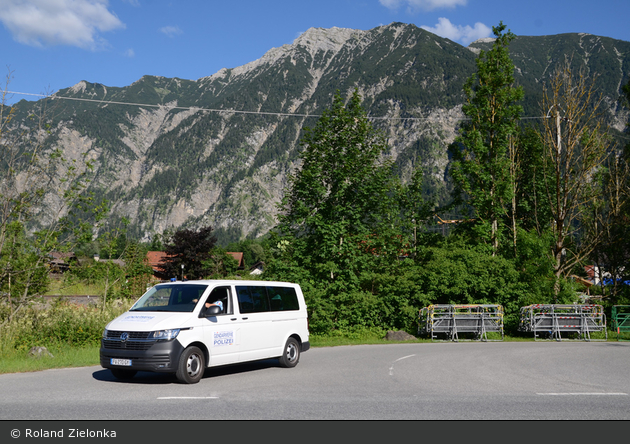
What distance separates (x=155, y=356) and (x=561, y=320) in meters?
19.3

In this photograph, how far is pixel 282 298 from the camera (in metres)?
13.1

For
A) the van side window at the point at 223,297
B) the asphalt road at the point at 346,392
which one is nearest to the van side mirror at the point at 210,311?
the van side window at the point at 223,297

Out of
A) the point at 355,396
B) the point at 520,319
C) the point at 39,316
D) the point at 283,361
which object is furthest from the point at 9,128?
the point at 520,319

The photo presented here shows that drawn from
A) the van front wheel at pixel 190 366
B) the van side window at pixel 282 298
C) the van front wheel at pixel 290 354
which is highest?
the van side window at pixel 282 298

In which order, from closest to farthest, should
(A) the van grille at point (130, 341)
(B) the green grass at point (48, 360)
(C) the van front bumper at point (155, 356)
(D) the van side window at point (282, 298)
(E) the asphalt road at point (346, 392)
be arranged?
(E) the asphalt road at point (346, 392), (C) the van front bumper at point (155, 356), (A) the van grille at point (130, 341), (B) the green grass at point (48, 360), (D) the van side window at point (282, 298)

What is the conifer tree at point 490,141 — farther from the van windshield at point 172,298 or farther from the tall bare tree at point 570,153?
the van windshield at point 172,298

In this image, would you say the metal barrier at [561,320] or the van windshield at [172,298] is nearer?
the van windshield at [172,298]

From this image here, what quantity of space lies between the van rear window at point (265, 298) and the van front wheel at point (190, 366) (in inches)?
59.1

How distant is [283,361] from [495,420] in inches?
261

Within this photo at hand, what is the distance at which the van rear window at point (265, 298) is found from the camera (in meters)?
11.7

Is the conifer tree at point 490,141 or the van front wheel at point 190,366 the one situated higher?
the conifer tree at point 490,141

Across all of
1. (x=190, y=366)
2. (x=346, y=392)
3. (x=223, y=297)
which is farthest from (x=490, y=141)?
(x=190, y=366)

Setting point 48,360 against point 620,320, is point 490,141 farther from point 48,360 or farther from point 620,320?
point 48,360

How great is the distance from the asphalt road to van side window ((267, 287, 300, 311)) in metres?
1.41
